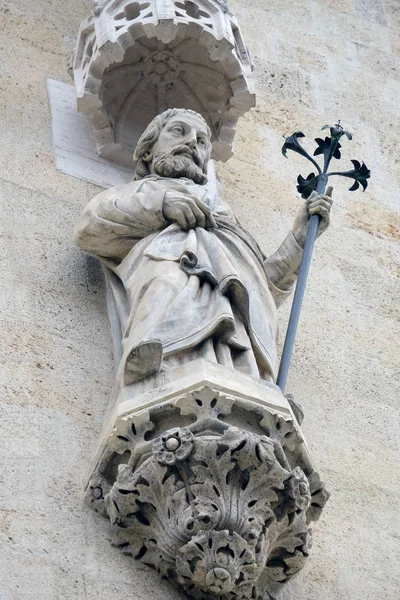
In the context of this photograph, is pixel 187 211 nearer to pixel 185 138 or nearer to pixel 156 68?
pixel 185 138

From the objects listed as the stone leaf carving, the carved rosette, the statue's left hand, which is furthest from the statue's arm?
the stone leaf carving

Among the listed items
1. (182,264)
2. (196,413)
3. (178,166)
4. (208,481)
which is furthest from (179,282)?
(208,481)

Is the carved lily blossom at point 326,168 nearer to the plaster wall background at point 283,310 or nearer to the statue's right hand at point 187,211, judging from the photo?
the statue's right hand at point 187,211

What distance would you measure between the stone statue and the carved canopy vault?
94 cm

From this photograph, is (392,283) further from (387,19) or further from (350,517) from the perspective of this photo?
(387,19)

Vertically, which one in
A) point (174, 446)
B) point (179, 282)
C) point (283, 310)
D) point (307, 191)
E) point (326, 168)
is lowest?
point (283, 310)

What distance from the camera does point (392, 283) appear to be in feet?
21.0

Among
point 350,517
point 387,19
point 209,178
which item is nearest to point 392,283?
point 209,178

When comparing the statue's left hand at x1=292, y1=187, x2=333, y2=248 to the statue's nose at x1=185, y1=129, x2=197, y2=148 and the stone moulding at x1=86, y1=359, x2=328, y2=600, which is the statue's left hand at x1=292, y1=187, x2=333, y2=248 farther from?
the stone moulding at x1=86, y1=359, x2=328, y2=600

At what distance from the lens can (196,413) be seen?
455 cm

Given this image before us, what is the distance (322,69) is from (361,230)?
3.98ft

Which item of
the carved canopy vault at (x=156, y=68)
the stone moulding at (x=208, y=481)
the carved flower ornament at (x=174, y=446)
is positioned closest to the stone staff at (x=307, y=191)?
the stone moulding at (x=208, y=481)

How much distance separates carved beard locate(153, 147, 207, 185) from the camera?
5680 mm

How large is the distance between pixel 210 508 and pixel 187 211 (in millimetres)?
1344
